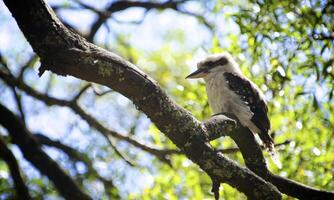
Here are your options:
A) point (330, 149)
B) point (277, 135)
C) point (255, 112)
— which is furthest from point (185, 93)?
point (330, 149)

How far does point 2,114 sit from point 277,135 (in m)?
2.56

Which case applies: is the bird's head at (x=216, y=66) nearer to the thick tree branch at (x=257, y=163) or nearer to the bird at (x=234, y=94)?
the bird at (x=234, y=94)

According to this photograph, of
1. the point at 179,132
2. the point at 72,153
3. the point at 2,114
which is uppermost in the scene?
the point at 179,132

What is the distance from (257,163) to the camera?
3438 millimetres

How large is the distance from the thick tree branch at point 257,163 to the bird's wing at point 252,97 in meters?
A: 0.82

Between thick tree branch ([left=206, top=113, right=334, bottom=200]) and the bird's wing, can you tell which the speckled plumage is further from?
thick tree branch ([left=206, top=113, right=334, bottom=200])

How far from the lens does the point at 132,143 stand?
5148 millimetres

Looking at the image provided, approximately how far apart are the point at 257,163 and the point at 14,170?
182 centimetres

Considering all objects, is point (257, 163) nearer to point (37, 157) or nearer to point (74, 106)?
point (37, 157)

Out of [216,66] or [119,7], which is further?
[119,7]

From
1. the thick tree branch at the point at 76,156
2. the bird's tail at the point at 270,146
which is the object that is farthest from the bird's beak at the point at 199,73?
the thick tree branch at the point at 76,156

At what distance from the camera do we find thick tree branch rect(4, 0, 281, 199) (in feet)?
7.77

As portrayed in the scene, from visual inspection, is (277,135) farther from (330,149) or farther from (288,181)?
(288,181)

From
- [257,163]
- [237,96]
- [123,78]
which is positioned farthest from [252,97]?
[123,78]
